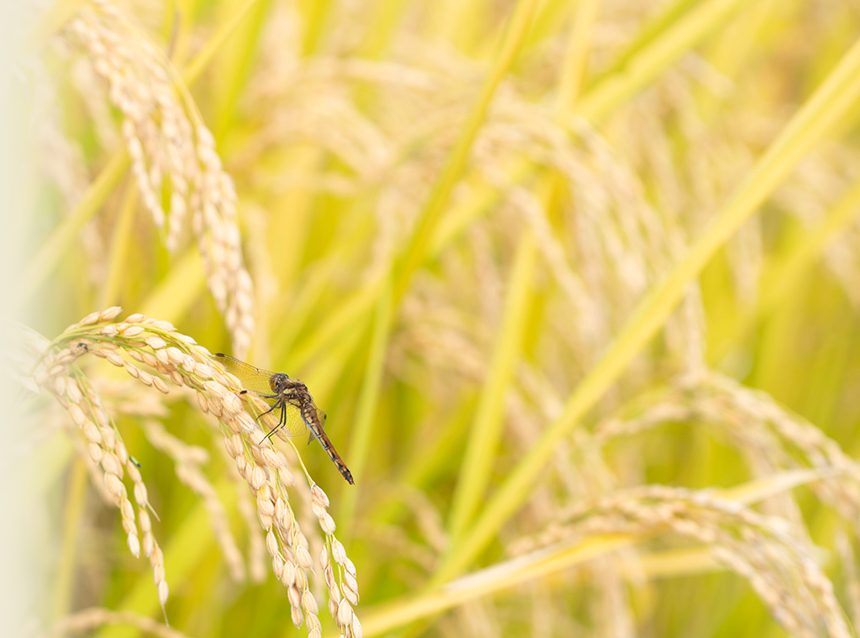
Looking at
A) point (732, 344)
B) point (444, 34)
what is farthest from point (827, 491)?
point (444, 34)

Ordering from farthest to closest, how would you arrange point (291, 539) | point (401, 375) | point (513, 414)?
point (401, 375) → point (513, 414) → point (291, 539)

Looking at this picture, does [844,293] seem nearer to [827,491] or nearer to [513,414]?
[513,414]

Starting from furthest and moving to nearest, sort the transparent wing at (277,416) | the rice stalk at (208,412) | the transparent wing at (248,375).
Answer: the transparent wing at (248,375)
the transparent wing at (277,416)
the rice stalk at (208,412)

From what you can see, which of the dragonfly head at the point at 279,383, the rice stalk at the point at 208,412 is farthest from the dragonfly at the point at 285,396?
the rice stalk at the point at 208,412

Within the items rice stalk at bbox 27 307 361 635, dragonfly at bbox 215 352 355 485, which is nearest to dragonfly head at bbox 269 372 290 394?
dragonfly at bbox 215 352 355 485

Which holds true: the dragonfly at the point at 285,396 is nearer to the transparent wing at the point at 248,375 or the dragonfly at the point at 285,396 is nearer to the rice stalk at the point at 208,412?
the transparent wing at the point at 248,375

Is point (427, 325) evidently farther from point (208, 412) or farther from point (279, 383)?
point (208, 412)

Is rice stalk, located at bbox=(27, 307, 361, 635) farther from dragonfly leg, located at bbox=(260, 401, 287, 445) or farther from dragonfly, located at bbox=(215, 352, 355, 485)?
dragonfly, located at bbox=(215, 352, 355, 485)
